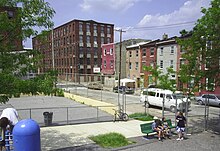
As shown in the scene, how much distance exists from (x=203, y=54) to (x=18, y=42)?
32.7ft

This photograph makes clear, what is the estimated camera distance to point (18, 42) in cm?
869

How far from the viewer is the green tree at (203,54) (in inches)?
485

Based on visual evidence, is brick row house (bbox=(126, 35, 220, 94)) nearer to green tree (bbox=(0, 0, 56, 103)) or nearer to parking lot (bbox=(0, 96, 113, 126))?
parking lot (bbox=(0, 96, 113, 126))

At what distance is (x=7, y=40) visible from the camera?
8242 millimetres

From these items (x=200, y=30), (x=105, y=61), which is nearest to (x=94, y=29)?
(x=105, y=61)

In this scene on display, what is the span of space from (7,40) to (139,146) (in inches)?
301

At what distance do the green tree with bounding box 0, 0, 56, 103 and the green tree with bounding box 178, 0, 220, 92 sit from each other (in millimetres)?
8308

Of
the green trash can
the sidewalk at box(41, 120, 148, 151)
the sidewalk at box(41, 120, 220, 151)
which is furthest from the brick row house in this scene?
the green trash can

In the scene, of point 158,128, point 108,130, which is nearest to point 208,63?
point 158,128

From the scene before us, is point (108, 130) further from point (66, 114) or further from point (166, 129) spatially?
point (66, 114)

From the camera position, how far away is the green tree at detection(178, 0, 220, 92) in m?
12.3

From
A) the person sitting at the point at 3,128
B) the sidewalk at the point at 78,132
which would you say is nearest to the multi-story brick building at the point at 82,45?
the sidewalk at the point at 78,132

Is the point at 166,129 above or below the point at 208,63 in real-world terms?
below

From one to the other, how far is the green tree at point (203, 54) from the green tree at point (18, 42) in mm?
8308
